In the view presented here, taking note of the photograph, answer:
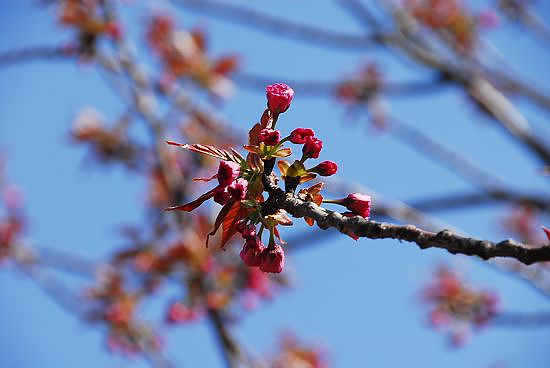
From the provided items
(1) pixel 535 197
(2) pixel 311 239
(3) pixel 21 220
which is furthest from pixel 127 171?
(1) pixel 535 197

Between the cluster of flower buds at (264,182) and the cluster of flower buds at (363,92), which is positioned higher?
the cluster of flower buds at (363,92)

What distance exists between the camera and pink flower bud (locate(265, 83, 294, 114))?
62.7 inches

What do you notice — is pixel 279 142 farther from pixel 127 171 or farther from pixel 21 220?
pixel 21 220

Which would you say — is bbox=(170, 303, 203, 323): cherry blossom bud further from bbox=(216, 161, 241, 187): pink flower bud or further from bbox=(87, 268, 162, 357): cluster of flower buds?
bbox=(216, 161, 241, 187): pink flower bud

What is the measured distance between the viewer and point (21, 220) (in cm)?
661

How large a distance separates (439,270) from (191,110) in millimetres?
3122

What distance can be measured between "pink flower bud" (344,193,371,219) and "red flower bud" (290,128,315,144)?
191mm

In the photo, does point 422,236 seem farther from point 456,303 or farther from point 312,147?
point 456,303

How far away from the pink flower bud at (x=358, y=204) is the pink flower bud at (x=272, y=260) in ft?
0.74

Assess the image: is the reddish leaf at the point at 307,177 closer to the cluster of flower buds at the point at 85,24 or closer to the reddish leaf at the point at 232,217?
the reddish leaf at the point at 232,217

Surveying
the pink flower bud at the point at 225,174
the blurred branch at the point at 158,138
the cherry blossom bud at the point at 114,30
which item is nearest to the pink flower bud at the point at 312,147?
the pink flower bud at the point at 225,174

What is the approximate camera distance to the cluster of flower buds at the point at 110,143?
643cm

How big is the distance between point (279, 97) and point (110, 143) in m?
5.18

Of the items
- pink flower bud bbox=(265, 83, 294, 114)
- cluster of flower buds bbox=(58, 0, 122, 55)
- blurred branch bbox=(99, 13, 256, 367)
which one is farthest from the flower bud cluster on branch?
cluster of flower buds bbox=(58, 0, 122, 55)
